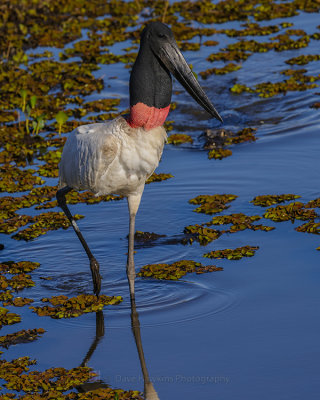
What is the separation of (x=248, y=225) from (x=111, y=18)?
25.7 ft

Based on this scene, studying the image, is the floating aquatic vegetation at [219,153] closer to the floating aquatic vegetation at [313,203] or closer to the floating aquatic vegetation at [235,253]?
the floating aquatic vegetation at [313,203]

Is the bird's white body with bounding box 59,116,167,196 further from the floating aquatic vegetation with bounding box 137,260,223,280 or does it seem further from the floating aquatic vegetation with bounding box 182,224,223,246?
the floating aquatic vegetation with bounding box 182,224,223,246

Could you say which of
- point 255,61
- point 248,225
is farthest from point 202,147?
point 255,61

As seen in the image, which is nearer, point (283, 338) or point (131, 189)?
point (283, 338)

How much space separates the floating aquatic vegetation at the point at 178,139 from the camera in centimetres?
868

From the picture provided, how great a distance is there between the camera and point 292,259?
575cm

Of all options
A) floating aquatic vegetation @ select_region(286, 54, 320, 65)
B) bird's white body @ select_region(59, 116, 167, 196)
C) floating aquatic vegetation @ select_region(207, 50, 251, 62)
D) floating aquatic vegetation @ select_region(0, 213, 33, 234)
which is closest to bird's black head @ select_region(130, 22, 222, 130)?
bird's white body @ select_region(59, 116, 167, 196)

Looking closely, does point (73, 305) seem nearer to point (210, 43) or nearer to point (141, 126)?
point (141, 126)

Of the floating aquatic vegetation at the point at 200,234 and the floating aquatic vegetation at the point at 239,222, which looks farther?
the floating aquatic vegetation at the point at 239,222

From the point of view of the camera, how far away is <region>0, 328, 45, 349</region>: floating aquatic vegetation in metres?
4.97

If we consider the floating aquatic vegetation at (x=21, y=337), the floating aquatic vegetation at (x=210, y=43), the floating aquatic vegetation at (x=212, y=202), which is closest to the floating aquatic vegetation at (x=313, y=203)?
the floating aquatic vegetation at (x=212, y=202)

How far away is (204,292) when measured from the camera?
544 cm

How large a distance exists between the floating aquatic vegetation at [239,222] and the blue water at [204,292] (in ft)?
0.33

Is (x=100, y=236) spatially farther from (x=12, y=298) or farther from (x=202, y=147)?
(x=202, y=147)
